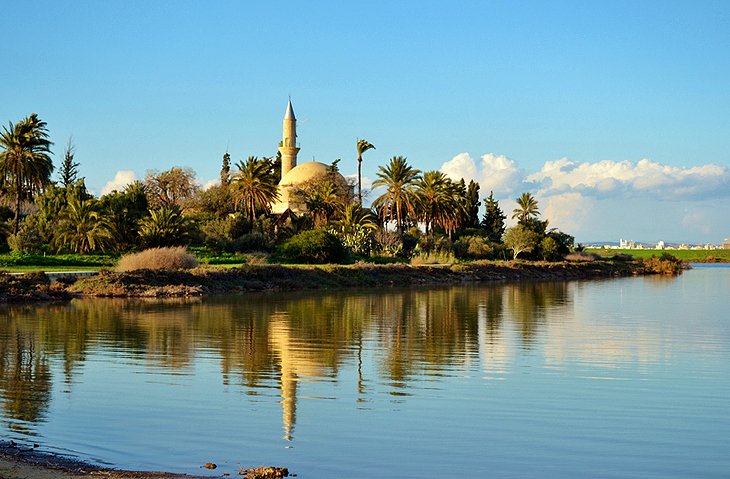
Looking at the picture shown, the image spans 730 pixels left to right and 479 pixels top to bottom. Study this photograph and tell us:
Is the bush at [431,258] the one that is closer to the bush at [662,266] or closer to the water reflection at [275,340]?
the water reflection at [275,340]

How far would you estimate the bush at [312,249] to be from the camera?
5041 cm

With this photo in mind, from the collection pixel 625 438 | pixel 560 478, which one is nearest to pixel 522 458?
pixel 560 478

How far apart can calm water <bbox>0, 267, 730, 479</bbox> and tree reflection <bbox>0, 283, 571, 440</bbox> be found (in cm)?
8

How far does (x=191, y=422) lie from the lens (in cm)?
1038

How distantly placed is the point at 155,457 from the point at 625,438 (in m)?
5.21

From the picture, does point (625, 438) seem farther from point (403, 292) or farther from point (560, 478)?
point (403, 292)

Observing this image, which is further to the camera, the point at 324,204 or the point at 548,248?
the point at 548,248

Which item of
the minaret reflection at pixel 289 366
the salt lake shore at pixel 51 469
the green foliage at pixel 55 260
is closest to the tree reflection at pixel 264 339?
the minaret reflection at pixel 289 366

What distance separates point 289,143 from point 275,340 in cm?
7091

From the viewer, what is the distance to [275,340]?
19.1 metres

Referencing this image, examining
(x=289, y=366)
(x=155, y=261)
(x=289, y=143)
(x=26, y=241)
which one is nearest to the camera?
(x=289, y=366)

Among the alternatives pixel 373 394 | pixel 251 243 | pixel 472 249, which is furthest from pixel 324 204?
pixel 373 394

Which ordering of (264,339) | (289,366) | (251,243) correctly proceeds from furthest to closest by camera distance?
(251,243)
(264,339)
(289,366)

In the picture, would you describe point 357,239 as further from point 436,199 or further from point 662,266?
point 662,266
